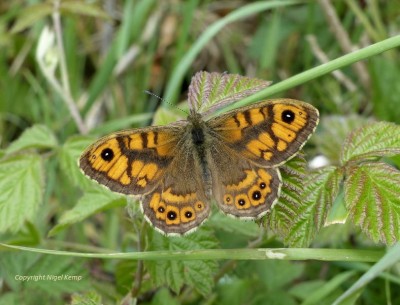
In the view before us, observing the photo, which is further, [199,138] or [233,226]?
[233,226]

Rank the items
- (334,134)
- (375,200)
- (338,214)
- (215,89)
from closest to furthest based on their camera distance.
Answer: (375,200)
(215,89)
(338,214)
(334,134)

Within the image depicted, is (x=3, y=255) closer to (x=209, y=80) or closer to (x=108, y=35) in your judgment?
(x=209, y=80)

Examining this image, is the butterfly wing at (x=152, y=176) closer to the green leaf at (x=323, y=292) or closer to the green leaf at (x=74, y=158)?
the green leaf at (x=74, y=158)

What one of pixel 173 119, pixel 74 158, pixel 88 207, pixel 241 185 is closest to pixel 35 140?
pixel 74 158

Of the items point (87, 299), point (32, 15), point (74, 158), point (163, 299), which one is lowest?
point (163, 299)

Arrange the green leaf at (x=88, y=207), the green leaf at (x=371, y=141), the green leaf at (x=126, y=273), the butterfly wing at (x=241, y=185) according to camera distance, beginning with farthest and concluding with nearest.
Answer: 1. the green leaf at (x=126, y=273)
2. the green leaf at (x=88, y=207)
3. the green leaf at (x=371, y=141)
4. the butterfly wing at (x=241, y=185)

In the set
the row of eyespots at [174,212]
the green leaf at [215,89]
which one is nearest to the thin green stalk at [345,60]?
the green leaf at [215,89]

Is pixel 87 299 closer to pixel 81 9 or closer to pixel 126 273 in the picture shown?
pixel 126 273

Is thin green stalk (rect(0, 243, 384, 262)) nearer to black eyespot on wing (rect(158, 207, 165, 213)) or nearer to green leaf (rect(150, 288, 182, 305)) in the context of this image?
black eyespot on wing (rect(158, 207, 165, 213))
